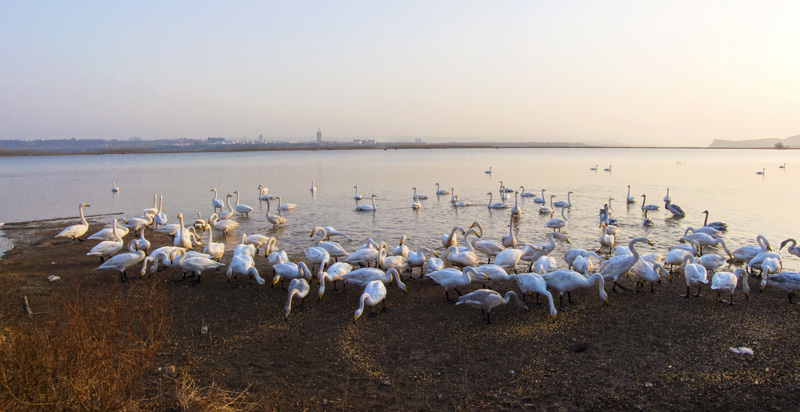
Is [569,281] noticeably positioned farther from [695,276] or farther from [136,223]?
[136,223]

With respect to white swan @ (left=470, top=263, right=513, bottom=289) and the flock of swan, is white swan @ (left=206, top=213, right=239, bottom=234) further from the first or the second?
white swan @ (left=470, top=263, right=513, bottom=289)

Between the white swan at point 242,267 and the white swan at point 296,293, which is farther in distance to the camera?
the white swan at point 242,267

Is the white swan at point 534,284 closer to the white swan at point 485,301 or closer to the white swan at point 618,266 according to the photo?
the white swan at point 485,301

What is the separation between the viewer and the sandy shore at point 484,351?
5586 mm

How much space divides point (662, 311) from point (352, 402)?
5988 mm

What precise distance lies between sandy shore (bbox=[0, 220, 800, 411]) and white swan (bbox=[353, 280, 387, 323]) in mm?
267

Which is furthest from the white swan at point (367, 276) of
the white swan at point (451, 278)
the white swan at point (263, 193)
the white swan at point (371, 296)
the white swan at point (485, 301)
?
the white swan at point (263, 193)

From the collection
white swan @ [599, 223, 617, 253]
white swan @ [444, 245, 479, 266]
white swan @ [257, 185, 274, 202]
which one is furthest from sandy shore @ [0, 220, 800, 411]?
white swan @ [257, 185, 274, 202]

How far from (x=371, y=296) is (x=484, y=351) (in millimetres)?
2253

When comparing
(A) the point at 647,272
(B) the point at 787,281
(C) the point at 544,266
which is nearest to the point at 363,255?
(C) the point at 544,266

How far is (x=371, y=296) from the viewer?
8.04m

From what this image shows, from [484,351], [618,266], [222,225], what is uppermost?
[618,266]

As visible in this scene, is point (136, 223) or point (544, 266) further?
point (136, 223)

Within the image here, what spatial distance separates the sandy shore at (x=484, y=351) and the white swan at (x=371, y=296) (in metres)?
0.27
